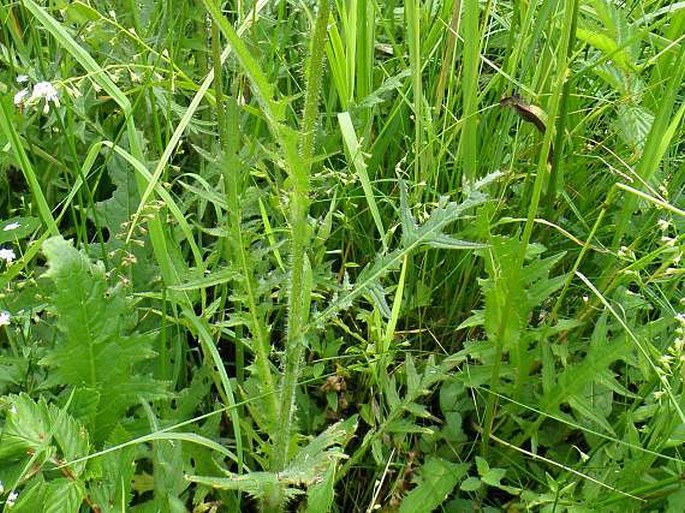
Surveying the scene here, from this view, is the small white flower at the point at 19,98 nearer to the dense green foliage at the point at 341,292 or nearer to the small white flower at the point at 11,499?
the dense green foliage at the point at 341,292

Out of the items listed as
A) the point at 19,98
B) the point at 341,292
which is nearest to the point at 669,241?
the point at 341,292

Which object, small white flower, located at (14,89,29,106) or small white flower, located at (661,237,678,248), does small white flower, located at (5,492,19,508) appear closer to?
small white flower, located at (14,89,29,106)

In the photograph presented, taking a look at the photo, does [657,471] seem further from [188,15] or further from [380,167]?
[188,15]

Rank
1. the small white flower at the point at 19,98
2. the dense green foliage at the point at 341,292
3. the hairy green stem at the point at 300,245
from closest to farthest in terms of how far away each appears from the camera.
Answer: the hairy green stem at the point at 300,245, the dense green foliage at the point at 341,292, the small white flower at the point at 19,98

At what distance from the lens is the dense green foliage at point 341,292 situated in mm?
1112

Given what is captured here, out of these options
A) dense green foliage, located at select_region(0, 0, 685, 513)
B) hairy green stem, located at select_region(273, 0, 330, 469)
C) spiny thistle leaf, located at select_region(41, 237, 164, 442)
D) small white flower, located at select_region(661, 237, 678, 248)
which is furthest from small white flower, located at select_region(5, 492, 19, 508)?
small white flower, located at select_region(661, 237, 678, 248)

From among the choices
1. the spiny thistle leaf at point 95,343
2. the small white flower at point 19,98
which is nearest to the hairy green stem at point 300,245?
the spiny thistle leaf at point 95,343

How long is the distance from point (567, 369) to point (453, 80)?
1.94ft

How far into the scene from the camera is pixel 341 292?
4.02ft

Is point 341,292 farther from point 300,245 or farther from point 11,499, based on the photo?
point 11,499

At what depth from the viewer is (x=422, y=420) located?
4.57 feet

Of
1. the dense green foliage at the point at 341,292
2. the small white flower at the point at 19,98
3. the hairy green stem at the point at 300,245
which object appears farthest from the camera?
the small white flower at the point at 19,98

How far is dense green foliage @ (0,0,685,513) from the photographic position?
1112 mm

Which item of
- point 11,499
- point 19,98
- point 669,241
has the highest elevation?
point 19,98
